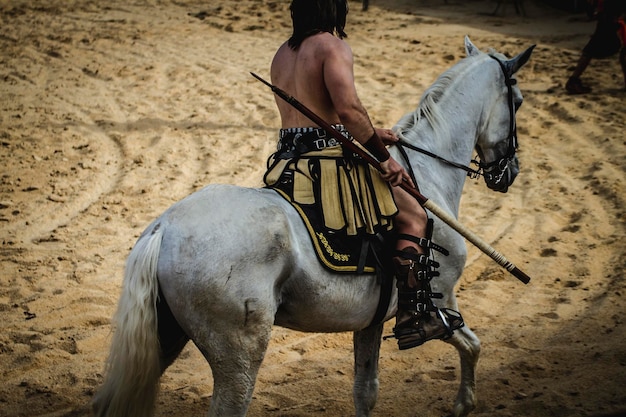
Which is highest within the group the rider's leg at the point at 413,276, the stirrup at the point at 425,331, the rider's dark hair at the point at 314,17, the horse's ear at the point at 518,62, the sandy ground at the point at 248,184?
the rider's dark hair at the point at 314,17

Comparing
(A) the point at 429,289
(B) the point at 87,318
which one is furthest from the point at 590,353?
(B) the point at 87,318

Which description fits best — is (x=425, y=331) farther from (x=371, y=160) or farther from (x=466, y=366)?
(x=371, y=160)

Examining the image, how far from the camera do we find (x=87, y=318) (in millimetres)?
6043

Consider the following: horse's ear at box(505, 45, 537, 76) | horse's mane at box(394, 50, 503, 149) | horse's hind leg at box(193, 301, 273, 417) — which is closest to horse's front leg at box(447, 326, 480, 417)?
horse's mane at box(394, 50, 503, 149)

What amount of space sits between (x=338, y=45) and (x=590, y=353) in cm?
346

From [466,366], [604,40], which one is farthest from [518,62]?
[604,40]

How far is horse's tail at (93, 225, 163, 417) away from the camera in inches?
131

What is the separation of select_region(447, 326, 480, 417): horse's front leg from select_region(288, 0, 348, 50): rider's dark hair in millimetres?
2133

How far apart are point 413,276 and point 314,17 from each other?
1544 millimetres

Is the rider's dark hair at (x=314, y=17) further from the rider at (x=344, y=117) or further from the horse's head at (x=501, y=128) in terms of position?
the horse's head at (x=501, y=128)

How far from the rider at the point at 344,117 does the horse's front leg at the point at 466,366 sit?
0.41 metres

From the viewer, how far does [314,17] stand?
3770 millimetres

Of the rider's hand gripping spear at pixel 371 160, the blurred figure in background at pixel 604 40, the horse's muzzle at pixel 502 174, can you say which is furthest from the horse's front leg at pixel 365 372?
the blurred figure in background at pixel 604 40

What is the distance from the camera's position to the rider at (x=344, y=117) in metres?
3.68
